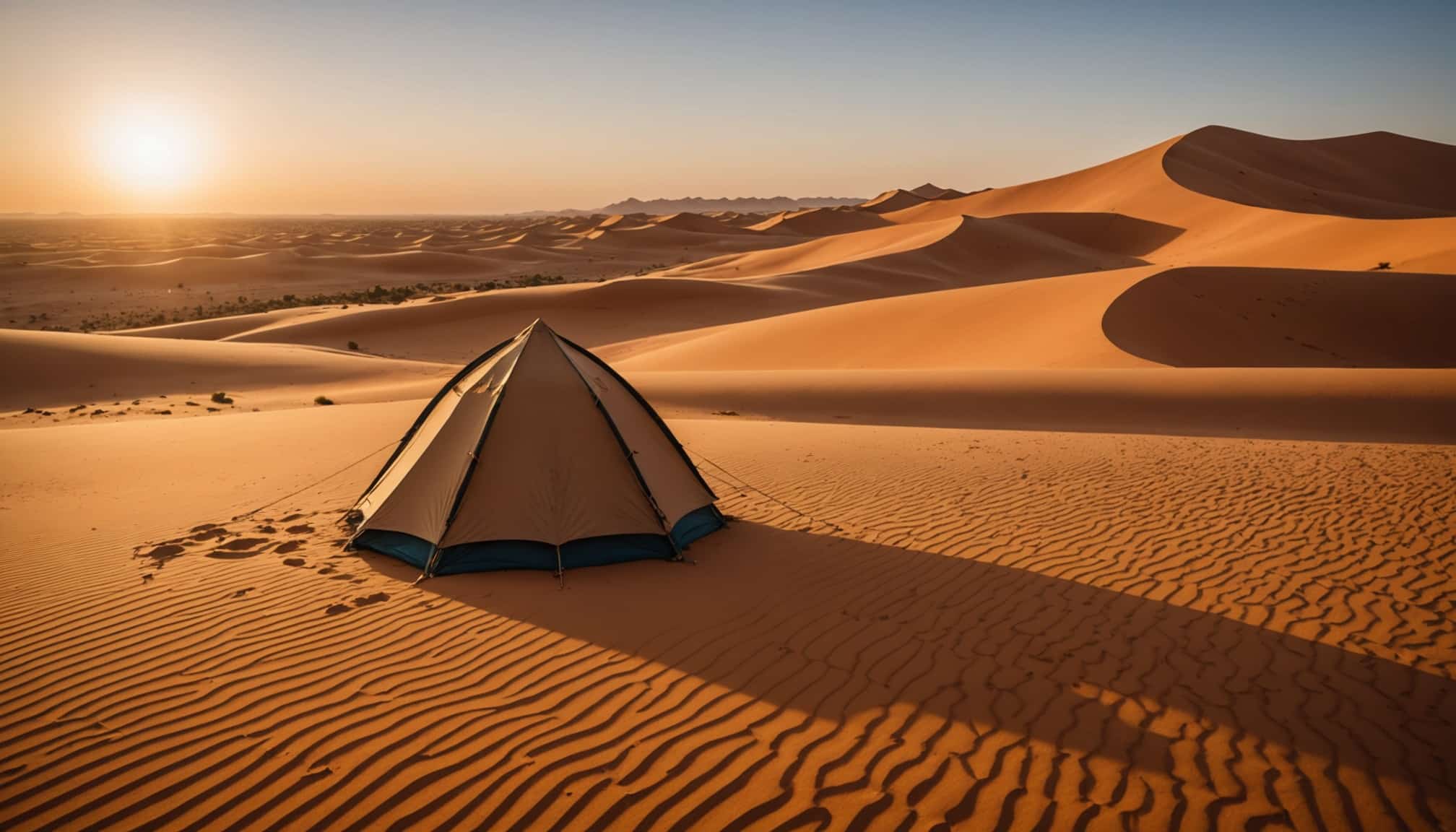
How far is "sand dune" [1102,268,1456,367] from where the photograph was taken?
19.8m

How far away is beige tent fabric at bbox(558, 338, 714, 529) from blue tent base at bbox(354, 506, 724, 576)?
29cm

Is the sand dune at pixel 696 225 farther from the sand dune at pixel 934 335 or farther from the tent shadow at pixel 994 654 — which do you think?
the tent shadow at pixel 994 654

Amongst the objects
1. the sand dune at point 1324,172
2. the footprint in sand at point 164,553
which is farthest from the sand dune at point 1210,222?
the footprint in sand at point 164,553

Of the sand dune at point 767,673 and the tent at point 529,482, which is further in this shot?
the tent at point 529,482

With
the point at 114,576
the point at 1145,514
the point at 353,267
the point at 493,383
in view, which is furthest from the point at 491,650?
the point at 353,267

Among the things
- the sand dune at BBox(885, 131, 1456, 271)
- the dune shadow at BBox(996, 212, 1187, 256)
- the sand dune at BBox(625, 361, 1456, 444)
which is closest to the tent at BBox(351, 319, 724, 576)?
the sand dune at BBox(625, 361, 1456, 444)

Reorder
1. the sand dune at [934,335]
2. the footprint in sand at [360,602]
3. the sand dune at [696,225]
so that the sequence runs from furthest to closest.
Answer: the sand dune at [696,225], the sand dune at [934,335], the footprint in sand at [360,602]

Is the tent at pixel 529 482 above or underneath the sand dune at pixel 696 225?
underneath

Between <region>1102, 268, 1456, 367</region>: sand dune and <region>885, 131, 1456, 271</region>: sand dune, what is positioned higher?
<region>885, 131, 1456, 271</region>: sand dune

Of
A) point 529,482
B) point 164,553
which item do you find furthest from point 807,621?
point 164,553

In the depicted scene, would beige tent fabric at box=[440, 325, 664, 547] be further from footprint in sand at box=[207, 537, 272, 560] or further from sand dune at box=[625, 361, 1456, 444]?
sand dune at box=[625, 361, 1456, 444]

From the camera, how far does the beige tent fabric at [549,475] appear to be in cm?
684

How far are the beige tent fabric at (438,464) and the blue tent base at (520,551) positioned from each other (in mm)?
149

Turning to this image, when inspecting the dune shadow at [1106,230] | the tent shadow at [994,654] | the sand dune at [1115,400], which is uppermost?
the dune shadow at [1106,230]
